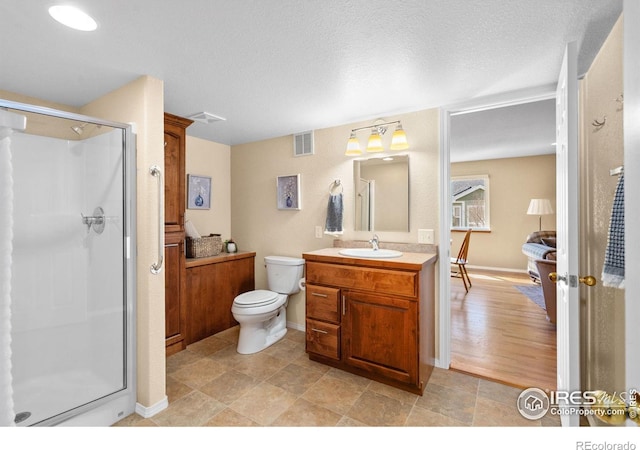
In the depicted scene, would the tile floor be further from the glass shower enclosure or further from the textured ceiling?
the textured ceiling

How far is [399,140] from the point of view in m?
2.38

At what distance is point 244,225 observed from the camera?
139 inches

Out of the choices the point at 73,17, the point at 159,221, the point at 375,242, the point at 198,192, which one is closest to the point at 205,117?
the point at 198,192

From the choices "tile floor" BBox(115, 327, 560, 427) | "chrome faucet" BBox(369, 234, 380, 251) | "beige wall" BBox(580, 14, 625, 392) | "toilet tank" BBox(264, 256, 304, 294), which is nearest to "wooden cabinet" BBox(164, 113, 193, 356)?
"tile floor" BBox(115, 327, 560, 427)

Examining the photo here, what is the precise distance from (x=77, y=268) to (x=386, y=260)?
2.00m

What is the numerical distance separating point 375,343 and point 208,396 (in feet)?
3.86

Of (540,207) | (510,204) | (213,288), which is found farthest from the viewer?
(510,204)

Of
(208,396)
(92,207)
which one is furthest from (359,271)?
(92,207)

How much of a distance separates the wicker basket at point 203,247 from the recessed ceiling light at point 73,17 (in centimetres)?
187

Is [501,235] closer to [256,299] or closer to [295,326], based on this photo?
[295,326]

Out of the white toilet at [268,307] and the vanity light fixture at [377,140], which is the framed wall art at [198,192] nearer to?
the white toilet at [268,307]

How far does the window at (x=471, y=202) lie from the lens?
6.08 meters

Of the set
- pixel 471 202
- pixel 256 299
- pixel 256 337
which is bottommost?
pixel 256 337
